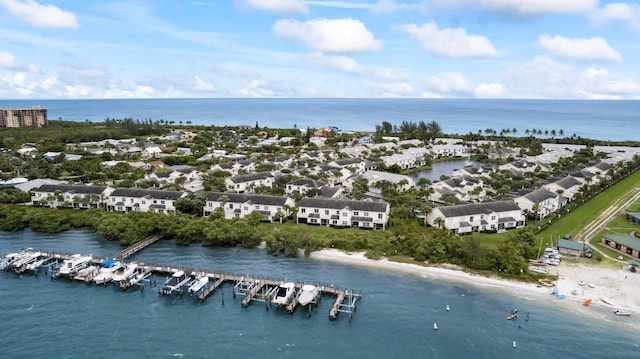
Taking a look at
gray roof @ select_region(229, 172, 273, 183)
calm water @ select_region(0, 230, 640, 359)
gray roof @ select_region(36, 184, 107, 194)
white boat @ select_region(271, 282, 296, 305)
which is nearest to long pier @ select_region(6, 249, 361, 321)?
white boat @ select_region(271, 282, 296, 305)

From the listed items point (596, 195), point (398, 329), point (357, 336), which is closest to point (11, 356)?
point (357, 336)

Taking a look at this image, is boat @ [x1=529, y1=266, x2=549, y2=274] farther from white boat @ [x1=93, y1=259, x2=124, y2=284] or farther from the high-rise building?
the high-rise building

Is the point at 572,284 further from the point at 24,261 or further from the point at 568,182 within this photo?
the point at 24,261

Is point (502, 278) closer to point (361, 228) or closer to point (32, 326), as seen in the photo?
point (361, 228)

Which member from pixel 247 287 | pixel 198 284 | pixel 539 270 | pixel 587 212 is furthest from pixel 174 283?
pixel 587 212

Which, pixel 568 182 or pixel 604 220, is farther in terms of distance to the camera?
pixel 568 182
